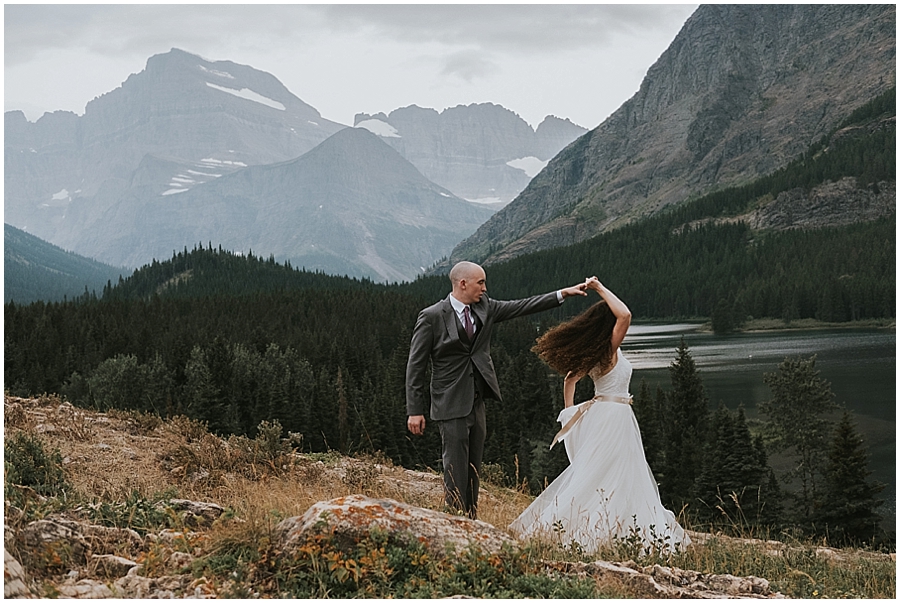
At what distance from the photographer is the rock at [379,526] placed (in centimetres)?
636

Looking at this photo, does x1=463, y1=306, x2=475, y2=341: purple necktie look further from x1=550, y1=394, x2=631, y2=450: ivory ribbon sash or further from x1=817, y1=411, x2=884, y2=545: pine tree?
x1=817, y1=411, x2=884, y2=545: pine tree

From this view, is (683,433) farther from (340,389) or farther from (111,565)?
(111,565)

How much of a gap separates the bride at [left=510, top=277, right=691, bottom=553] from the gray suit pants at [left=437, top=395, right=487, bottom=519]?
0.63m

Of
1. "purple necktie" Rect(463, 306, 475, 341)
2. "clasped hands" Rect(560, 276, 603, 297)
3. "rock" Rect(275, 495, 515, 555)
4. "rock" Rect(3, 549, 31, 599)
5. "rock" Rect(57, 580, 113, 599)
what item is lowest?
"rock" Rect(57, 580, 113, 599)

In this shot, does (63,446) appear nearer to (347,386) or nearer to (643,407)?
(643,407)

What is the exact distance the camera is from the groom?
8.45m

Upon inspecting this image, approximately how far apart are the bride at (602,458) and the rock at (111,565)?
3.85 meters

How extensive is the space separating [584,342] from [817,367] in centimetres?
8141

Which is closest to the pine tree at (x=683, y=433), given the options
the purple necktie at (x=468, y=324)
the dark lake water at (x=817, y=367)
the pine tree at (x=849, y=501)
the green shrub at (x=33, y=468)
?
the dark lake water at (x=817, y=367)

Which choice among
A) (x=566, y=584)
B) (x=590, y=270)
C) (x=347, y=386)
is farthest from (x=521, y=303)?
(x=590, y=270)

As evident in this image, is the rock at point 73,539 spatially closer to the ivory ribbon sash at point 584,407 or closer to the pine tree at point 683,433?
the ivory ribbon sash at point 584,407

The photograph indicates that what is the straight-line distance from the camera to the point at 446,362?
8531 millimetres

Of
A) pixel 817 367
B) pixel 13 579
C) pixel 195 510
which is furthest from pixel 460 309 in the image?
pixel 817 367

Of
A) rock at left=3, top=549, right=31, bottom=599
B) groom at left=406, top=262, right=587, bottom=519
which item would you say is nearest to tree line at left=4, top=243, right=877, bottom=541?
groom at left=406, top=262, right=587, bottom=519
